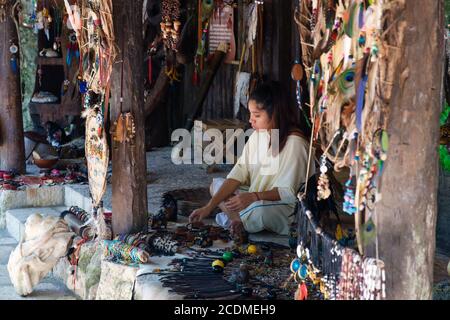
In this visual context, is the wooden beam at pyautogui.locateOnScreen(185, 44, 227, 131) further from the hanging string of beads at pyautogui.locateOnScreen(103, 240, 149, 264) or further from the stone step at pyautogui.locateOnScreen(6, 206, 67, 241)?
the hanging string of beads at pyautogui.locateOnScreen(103, 240, 149, 264)

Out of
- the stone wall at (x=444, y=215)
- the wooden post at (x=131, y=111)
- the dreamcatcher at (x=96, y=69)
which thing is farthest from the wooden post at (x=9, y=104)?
the stone wall at (x=444, y=215)

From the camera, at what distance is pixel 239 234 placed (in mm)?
5406

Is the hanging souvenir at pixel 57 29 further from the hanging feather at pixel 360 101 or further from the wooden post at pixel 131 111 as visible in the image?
the hanging feather at pixel 360 101

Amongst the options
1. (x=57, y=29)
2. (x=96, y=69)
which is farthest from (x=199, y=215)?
(x=57, y=29)

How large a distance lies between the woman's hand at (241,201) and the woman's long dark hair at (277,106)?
1.18 feet

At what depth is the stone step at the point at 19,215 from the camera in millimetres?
7498

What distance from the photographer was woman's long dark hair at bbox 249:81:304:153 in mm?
5465

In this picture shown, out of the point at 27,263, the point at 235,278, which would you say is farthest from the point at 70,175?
the point at 235,278

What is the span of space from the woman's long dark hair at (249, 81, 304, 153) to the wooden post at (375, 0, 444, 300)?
2233mm

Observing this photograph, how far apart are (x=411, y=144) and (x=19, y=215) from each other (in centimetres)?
515

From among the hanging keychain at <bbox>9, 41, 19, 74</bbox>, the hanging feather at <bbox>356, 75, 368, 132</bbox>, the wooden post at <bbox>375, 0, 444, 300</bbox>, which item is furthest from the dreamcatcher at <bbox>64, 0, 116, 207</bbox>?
the hanging keychain at <bbox>9, 41, 19, 74</bbox>

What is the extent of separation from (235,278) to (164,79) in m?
5.10

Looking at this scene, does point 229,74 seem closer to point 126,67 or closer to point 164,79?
point 164,79

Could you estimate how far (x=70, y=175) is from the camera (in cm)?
825
